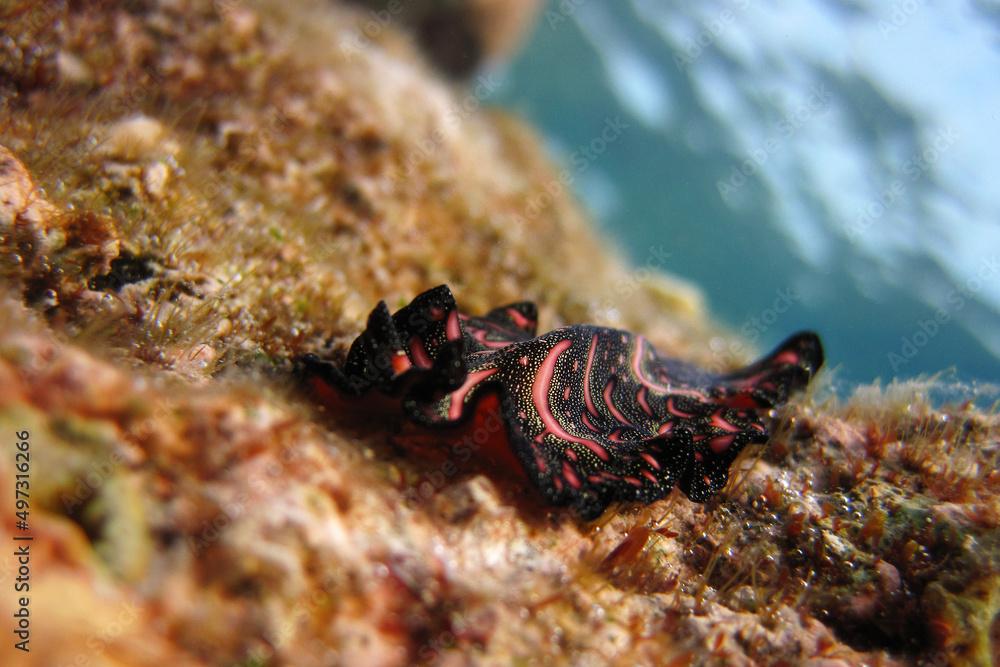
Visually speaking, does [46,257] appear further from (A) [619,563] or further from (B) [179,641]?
(A) [619,563]

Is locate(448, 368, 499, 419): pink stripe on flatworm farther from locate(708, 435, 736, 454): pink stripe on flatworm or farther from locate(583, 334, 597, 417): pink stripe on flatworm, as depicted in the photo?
locate(708, 435, 736, 454): pink stripe on flatworm

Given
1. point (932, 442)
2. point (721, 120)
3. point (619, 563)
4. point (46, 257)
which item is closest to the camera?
point (619, 563)

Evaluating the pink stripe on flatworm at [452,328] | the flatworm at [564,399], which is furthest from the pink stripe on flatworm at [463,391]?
the pink stripe on flatworm at [452,328]

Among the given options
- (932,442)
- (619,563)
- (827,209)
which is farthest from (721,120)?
(619,563)

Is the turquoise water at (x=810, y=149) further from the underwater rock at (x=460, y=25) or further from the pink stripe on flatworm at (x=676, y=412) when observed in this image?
→ the pink stripe on flatworm at (x=676, y=412)

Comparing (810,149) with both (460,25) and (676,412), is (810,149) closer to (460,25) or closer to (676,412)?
(460,25)
